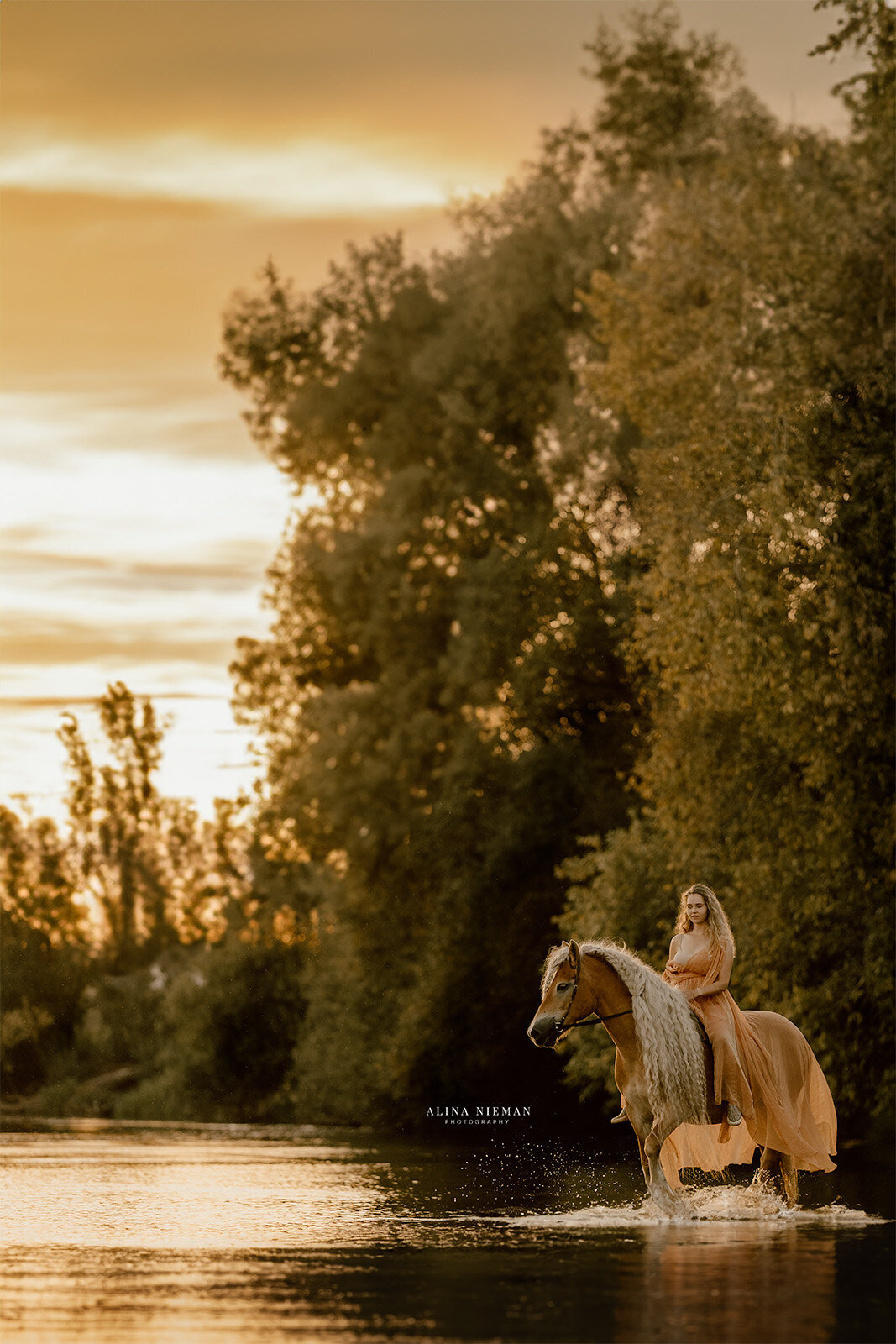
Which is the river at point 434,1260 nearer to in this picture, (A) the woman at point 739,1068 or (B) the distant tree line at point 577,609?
(A) the woman at point 739,1068

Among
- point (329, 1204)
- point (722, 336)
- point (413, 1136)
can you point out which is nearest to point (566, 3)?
point (722, 336)

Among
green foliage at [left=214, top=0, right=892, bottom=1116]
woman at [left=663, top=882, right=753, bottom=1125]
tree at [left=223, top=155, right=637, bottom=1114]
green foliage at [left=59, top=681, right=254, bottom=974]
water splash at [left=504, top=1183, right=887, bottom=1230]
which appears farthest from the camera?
green foliage at [left=59, top=681, right=254, bottom=974]

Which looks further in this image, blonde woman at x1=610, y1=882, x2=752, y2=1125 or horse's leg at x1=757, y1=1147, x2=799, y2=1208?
horse's leg at x1=757, y1=1147, x2=799, y2=1208

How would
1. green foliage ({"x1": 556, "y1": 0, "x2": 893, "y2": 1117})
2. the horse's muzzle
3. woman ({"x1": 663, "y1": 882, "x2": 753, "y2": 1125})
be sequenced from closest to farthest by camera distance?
the horse's muzzle
woman ({"x1": 663, "y1": 882, "x2": 753, "y2": 1125})
green foliage ({"x1": 556, "y1": 0, "x2": 893, "y2": 1117})

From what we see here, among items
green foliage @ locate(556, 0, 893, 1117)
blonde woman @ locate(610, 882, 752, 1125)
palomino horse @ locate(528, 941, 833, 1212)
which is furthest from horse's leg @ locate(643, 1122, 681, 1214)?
green foliage @ locate(556, 0, 893, 1117)

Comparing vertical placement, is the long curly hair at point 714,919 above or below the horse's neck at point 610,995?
above

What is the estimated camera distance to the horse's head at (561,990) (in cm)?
1431

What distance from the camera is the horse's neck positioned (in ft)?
47.8

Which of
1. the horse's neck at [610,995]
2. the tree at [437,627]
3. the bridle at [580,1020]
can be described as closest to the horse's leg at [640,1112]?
the horse's neck at [610,995]

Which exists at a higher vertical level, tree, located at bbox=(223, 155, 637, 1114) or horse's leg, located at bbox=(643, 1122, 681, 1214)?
tree, located at bbox=(223, 155, 637, 1114)

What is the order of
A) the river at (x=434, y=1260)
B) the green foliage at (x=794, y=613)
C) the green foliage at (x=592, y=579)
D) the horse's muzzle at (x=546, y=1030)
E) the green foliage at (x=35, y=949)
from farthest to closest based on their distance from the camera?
the green foliage at (x=35, y=949) < the green foliage at (x=592, y=579) < the green foliage at (x=794, y=613) < the horse's muzzle at (x=546, y=1030) < the river at (x=434, y=1260)

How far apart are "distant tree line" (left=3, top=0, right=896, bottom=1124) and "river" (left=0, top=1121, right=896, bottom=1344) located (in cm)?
607

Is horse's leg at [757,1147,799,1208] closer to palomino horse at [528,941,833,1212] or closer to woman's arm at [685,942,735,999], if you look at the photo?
palomino horse at [528,941,833,1212]

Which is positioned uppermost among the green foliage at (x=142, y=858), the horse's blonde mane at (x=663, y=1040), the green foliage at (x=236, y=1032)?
the green foliage at (x=142, y=858)
